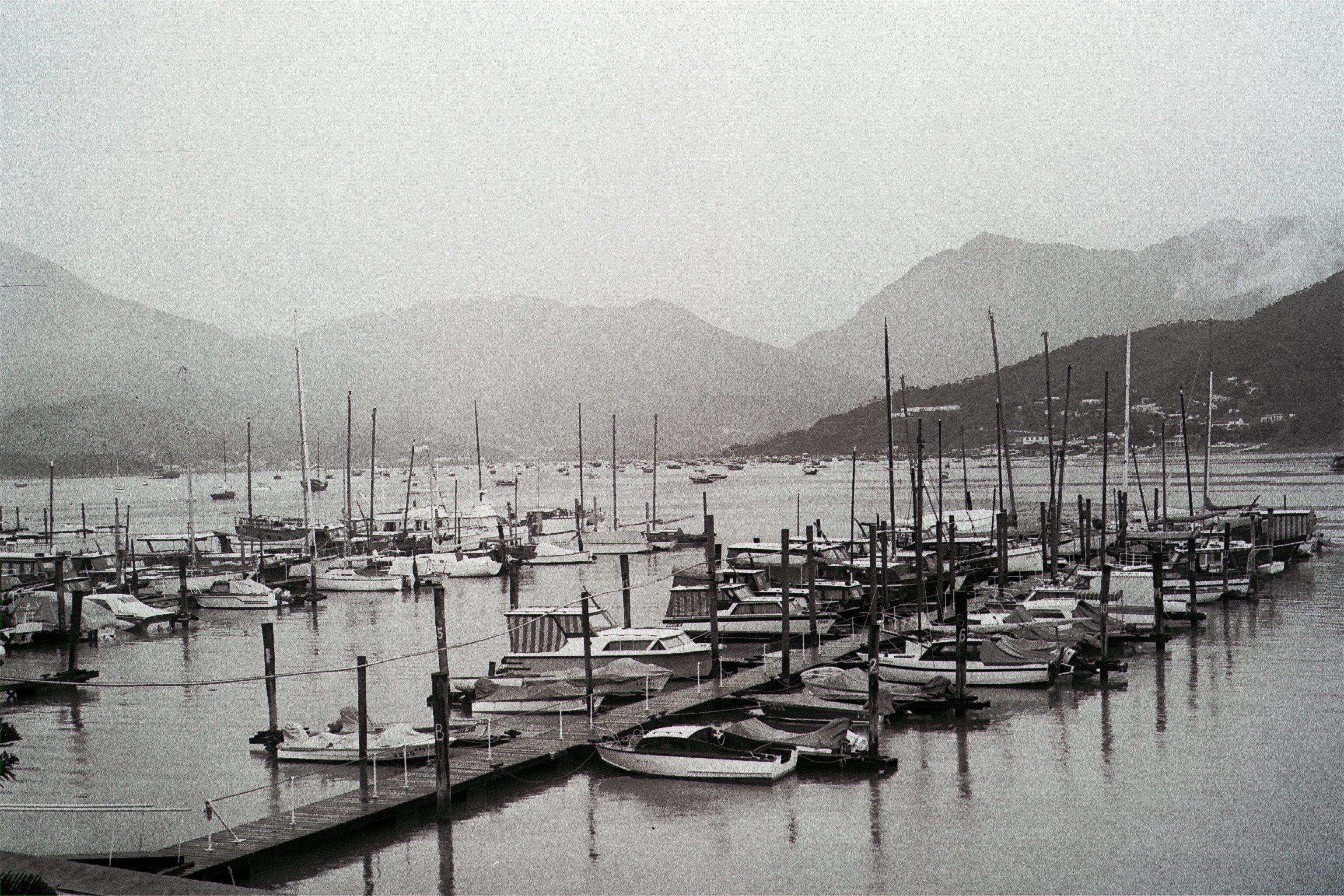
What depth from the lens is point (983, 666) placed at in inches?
1352

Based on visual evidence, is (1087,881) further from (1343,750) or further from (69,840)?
(69,840)

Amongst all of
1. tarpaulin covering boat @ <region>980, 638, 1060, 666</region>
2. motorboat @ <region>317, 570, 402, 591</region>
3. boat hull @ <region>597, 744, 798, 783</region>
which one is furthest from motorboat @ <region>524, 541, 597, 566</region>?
boat hull @ <region>597, 744, 798, 783</region>

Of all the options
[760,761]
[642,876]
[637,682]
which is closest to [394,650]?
[637,682]

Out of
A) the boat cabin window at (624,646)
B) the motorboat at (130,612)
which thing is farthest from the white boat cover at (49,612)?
the boat cabin window at (624,646)

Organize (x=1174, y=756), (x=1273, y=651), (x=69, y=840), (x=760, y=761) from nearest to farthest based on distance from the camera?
1. (x=69, y=840)
2. (x=760, y=761)
3. (x=1174, y=756)
4. (x=1273, y=651)

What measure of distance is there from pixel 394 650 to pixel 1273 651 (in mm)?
32219

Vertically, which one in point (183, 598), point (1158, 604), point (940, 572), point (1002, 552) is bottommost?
point (183, 598)

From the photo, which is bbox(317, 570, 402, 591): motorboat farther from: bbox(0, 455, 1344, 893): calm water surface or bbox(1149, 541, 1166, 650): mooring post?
bbox(1149, 541, 1166, 650): mooring post

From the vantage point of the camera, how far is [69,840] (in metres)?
22.4

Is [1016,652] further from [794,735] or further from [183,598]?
[183,598]

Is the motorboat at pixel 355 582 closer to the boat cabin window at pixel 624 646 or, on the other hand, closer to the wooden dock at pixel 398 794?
the boat cabin window at pixel 624 646

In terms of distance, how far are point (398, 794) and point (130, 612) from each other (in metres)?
36.4

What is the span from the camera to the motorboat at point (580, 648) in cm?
3334

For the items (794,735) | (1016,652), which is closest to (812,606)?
(1016,652)
